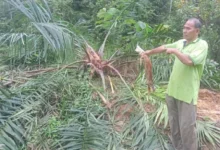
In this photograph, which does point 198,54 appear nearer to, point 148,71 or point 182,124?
point 182,124

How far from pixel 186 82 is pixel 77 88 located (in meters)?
A: 1.79

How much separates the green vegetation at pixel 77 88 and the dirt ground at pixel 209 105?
235 mm

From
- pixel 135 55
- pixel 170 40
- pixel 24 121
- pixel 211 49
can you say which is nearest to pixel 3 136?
pixel 24 121

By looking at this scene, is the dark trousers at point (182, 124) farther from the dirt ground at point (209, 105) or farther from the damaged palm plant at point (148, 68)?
the dirt ground at point (209, 105)

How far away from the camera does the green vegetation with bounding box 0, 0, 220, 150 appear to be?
4.29 m

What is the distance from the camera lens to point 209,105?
524 centimetres

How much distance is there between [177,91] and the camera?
395 cm

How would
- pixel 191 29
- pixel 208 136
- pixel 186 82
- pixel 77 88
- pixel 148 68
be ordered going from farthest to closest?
pixel 77 88 → pixel 148 68 → pixel 208 136 → pixel 186 82 → pixel 191 29

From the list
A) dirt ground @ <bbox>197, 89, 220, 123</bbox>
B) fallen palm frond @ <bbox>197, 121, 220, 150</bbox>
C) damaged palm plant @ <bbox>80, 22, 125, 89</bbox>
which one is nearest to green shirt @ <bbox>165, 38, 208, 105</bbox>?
fallen palm frond @ <bbox>197, 121, 220, 150</bbox>

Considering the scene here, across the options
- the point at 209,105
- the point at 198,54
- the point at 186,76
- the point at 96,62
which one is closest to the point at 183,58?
the point at 198,54

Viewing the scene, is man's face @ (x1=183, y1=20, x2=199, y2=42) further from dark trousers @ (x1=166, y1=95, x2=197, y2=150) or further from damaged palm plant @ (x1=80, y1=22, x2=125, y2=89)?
damaged palm plant @ (x1=80, y1=22, x2=125, y2=89)

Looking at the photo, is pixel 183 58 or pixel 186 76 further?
pixel 186 76

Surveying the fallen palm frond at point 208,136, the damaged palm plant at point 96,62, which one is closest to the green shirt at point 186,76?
the fallen palm frond at point 208,136

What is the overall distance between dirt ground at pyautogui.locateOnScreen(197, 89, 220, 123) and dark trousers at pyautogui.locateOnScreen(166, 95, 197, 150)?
0.65 meters
